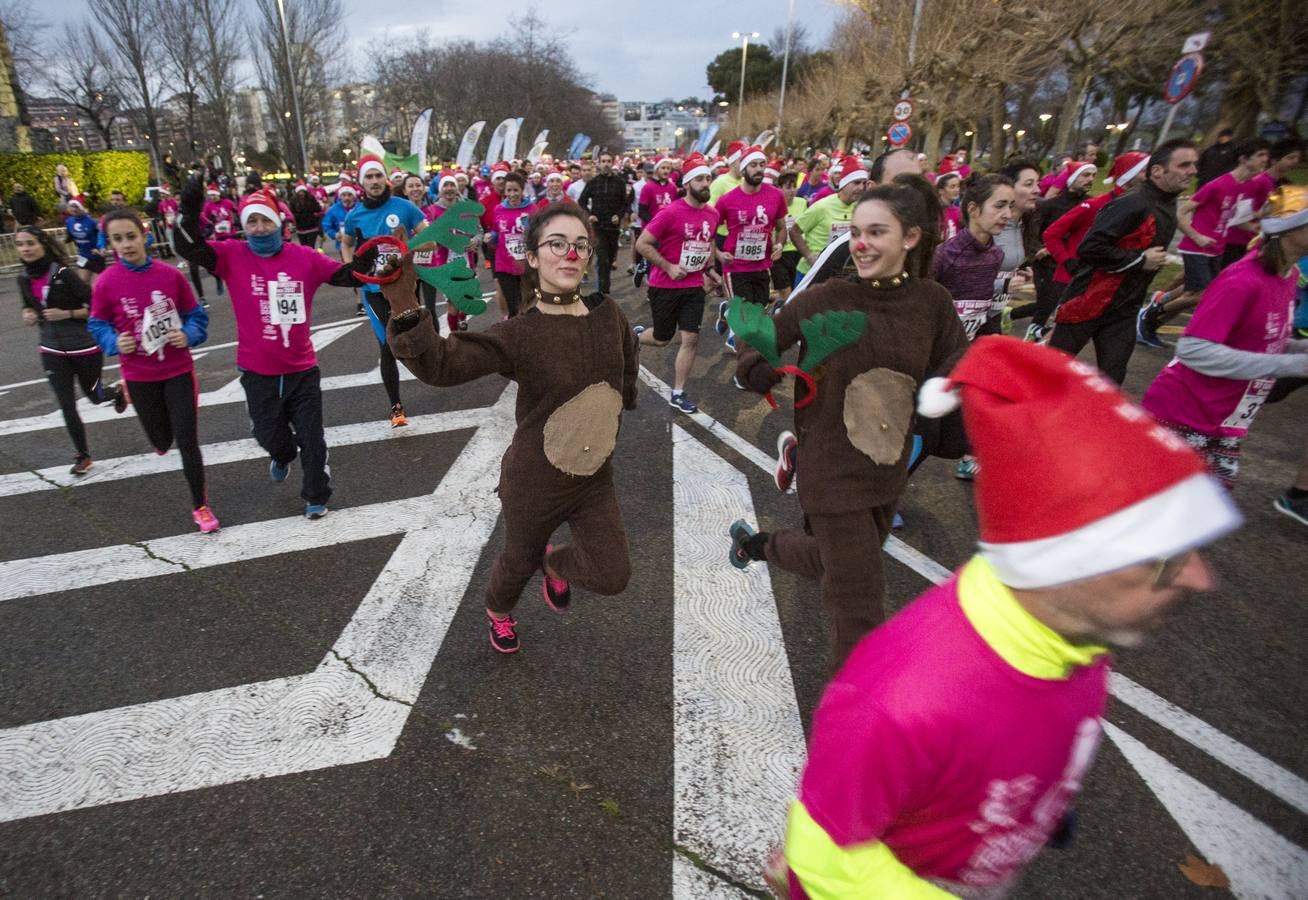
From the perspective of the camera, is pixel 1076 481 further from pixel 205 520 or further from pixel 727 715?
pixel 205 520

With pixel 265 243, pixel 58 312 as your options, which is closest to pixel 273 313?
pixel 265 243

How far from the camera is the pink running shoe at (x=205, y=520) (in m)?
4.42

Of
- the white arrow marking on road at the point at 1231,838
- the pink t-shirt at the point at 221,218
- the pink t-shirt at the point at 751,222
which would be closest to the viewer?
the white arrow marking on road at the point at 1231,838

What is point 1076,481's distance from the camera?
97cm

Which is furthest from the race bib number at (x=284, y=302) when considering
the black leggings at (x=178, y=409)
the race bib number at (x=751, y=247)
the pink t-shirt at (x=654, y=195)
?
the pink t-shirt at (x=654, y=195)

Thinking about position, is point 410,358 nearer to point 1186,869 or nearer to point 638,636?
point 638,636

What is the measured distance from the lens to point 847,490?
8.56 ft

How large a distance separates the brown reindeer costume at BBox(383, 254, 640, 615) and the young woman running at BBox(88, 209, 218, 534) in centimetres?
260

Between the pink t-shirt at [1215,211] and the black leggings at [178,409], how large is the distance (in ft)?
30.6

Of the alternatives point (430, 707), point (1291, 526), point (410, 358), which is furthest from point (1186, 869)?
point (1291, 526)

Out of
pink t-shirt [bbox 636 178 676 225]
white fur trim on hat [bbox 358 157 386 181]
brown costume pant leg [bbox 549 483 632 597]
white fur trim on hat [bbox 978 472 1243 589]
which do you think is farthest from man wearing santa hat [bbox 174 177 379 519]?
pink t-shirt [bbox 636 178 676 225]

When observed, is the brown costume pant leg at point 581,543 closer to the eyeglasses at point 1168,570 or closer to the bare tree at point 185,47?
the eyeglasses at point 1168,570

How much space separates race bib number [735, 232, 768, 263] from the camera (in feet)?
22.5

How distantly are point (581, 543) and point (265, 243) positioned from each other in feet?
9.52
